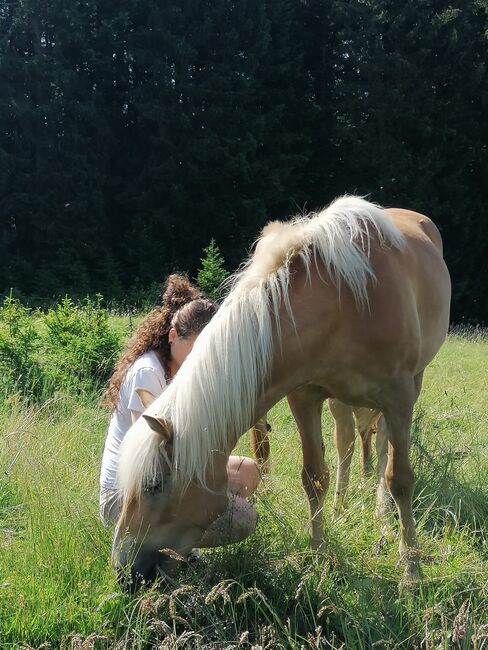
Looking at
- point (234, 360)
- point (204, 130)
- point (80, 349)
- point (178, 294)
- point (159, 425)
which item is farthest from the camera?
point (204, 130)

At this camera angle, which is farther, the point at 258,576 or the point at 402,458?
the point at 402,458

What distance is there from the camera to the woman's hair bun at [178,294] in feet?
9.84

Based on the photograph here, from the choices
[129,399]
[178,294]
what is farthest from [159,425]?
[178,294]

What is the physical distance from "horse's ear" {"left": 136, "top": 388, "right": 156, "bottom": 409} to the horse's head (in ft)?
1.15

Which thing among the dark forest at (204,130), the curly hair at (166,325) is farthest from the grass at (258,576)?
the dark forest at (204,130)

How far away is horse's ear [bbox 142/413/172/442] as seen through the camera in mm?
2168

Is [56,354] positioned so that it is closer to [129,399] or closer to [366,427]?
[366,427]

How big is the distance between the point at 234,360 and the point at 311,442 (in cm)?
96

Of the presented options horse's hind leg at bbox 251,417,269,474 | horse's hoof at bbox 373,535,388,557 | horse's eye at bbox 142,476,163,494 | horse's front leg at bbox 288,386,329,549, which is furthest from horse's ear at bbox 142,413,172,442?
horse's hind leg at bbox 251,417,269,474

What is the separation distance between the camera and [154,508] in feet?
7.54

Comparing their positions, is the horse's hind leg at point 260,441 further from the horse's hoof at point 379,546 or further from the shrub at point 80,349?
the shrub at point 80,349

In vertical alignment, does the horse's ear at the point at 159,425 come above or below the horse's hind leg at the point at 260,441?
above

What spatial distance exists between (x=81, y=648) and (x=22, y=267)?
1650 centimetres

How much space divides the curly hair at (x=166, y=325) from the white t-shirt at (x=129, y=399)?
0.05m
